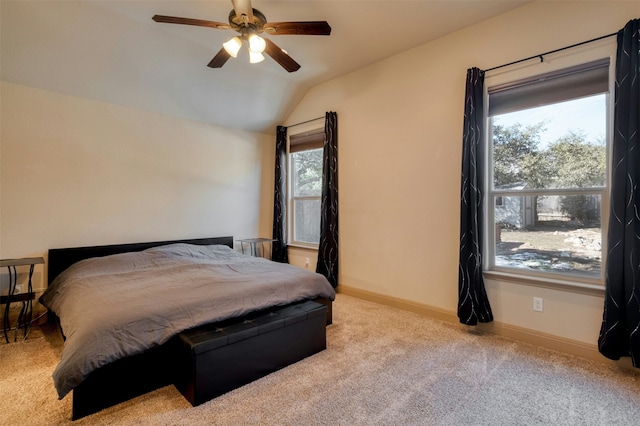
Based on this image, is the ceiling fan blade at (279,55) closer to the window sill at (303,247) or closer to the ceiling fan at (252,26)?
the ceiling fan at (252,26)

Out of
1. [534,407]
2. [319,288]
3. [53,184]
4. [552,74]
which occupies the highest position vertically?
[552,74]

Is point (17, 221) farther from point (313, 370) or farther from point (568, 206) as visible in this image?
point (568, 206)

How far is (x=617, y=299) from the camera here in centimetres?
227

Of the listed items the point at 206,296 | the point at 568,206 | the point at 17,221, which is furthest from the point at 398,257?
the point at 17,221

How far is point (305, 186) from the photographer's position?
5.04m

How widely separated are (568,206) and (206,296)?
2.99 meters

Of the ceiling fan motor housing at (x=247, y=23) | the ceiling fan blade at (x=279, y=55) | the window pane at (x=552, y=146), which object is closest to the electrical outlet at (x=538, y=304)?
the window pane at (x=552, y=146)

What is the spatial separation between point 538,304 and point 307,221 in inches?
124

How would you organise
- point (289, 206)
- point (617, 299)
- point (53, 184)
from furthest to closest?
point (289, 206) < point (53, 184) < point (617, 299)

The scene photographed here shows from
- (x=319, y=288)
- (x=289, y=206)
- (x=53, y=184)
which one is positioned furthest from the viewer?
(x=289, y=206)

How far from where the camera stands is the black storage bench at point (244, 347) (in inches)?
75.8

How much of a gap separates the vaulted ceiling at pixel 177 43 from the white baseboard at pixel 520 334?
9.36 feet

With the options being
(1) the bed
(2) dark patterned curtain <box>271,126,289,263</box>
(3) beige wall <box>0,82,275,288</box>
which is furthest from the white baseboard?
(3) beige wall <box>0,82,275,288</box>

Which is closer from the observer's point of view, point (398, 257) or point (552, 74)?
point (552, 74)
